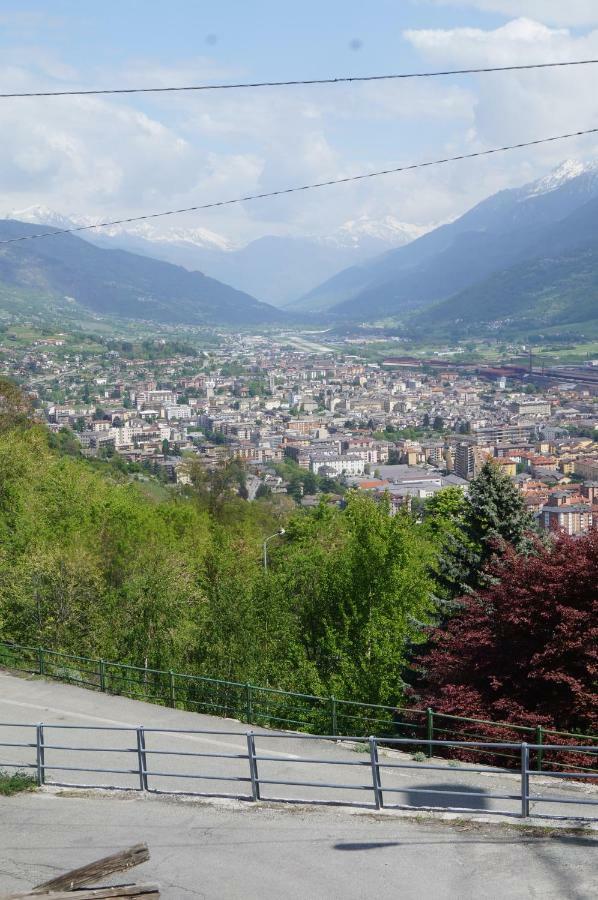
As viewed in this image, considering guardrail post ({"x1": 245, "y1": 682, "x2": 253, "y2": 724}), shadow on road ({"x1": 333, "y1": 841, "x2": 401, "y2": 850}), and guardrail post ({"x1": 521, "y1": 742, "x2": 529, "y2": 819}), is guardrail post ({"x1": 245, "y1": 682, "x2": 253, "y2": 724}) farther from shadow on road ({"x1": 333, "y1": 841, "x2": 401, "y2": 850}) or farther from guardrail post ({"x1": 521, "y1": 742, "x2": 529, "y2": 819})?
guardrail post ({"x1": 521, "y1": 742, "x2": 529, "y2": 819})

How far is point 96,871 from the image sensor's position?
6824 mm

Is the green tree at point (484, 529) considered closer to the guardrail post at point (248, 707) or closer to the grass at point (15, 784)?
the guardrail post at point (248, 707)

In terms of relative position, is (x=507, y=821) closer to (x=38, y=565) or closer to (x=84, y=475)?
(x=38, y=565)

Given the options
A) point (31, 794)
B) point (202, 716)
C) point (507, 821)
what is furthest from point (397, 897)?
point (202, 716)

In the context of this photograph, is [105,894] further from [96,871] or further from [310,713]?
[310,713]

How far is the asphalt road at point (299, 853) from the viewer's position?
7.18 m

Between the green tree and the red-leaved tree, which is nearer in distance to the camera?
the red-leaved tree

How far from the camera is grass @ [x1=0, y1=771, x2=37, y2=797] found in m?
10.1

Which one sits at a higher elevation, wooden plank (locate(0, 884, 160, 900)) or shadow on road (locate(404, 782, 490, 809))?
wooden plank (locate(0, 884, 160, 900))

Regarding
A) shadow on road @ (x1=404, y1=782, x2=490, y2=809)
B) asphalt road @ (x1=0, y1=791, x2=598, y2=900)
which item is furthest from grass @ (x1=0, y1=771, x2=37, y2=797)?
shadow on road @ (x1=404, y1=782, x2=490, y2=809)

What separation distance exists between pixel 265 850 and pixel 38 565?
51.5ft

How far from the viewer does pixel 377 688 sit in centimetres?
1788

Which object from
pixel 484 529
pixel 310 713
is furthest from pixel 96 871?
pixel 484 529

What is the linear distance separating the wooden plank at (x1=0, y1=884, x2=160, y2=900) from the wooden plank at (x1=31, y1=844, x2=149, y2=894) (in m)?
0.19
